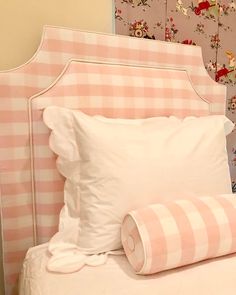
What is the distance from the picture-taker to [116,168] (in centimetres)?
85

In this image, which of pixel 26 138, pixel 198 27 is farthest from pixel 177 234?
pixel 198 27

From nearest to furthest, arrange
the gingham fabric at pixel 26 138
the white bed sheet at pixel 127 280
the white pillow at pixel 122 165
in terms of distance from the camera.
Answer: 1. the white bed sheet at pixel 127 280
2. the white pillow at pixel 122 165
3. the gingham fabric at pixel 26 138

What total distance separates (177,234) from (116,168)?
0.83ft

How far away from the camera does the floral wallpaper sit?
3.97 feet

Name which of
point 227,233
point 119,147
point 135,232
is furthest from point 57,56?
point 227,233

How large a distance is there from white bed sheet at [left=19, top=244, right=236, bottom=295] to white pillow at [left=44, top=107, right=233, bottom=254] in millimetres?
91

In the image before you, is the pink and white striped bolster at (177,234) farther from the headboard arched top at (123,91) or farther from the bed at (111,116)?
the headboard arched top at (123,91)

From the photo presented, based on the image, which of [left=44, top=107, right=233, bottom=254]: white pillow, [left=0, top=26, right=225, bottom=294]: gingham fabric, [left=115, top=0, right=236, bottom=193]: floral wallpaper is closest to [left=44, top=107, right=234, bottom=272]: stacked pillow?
[left=44, top=107, right=233, bottom=254]: white pillow

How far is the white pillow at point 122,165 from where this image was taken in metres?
0.85

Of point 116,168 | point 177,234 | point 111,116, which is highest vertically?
point 111,116

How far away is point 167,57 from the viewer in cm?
119

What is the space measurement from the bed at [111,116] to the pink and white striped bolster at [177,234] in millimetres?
42

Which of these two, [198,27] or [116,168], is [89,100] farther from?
[198,27]

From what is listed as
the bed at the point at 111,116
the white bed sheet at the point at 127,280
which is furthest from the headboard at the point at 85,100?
the white bed sheet at the point at 127,280
